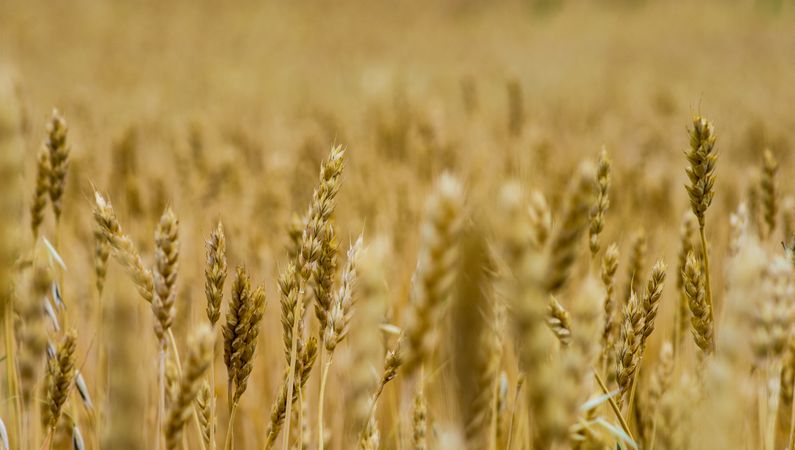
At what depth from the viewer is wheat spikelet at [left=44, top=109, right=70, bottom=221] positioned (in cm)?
85

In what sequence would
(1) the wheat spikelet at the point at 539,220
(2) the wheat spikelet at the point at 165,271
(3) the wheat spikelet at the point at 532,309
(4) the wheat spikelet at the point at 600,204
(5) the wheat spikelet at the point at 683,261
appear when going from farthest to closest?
(5) the wheat spikelet at the point at 683,261 < (4) the wheat spikelet at the point at 600,204 < (2) the wheat spikelet at the point at 165,271 < (1) the wheat spikelet at the point at 539,220 < (3) the wheat spikelet at the point at 532,309

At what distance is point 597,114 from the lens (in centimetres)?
384

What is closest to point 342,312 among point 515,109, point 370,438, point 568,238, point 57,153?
point 370,438

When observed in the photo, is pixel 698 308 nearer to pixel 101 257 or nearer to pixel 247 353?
pixel 247 353

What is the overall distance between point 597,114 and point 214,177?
2.76m

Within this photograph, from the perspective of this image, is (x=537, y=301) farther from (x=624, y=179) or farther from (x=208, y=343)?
(x=624, y=179)

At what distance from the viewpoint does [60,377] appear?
64 centimetres

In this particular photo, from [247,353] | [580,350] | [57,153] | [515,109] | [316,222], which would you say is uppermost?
[515,109]

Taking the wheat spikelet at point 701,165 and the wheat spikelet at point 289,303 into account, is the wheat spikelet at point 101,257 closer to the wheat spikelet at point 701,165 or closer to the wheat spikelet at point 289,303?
the wheat spikelet at point 289,303

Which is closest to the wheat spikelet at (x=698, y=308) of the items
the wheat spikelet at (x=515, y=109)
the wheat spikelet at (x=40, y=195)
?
the wheat spikelet at (x=40, y=195)

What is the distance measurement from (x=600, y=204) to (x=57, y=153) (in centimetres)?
73

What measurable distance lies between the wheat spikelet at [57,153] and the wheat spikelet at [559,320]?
0.67m

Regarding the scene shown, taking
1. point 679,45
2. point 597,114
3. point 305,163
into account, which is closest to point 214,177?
point 305,163

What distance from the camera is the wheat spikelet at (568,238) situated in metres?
0.41
